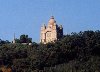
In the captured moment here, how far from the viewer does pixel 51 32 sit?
66188 millimetres

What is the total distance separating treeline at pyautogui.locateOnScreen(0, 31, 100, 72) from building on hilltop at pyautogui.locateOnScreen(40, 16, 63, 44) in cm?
727

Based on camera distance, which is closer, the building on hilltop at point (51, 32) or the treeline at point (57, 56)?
the treeline at point (57, 56)

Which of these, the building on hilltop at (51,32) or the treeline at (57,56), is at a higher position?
the building on hilltop at (51,32)

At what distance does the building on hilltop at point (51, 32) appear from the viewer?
217 ft

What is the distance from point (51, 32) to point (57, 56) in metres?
12.3

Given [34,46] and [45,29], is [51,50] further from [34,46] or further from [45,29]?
[45,29]

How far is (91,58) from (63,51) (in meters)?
3.62

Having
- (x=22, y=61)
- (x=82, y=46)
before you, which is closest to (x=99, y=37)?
(x=82, y=46)

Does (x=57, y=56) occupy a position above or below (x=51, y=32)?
below

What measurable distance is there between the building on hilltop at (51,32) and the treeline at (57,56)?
7271 mm

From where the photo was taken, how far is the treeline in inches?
2008

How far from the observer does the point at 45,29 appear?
220 ft

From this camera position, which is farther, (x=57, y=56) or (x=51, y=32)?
(x=51, y=32)

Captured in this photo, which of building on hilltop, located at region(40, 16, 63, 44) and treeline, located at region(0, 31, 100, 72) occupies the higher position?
building on hilltop, located at region(40, 16, 63, 44)
